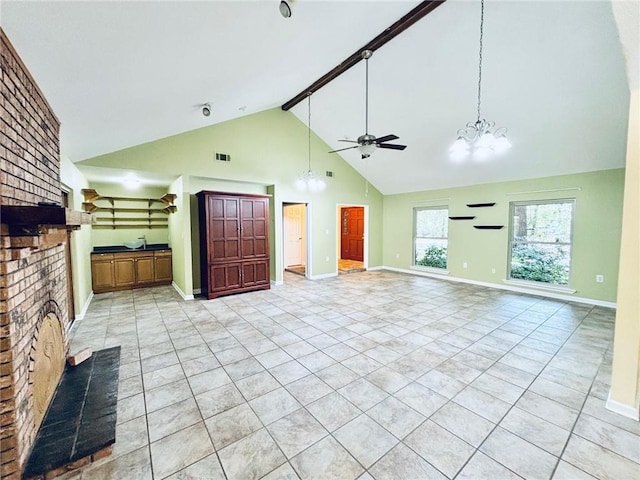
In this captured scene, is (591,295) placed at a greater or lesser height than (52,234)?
lesser

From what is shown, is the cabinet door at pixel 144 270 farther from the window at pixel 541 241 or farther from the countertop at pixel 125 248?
the window at pixel 541 241

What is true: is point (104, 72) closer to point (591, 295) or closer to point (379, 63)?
point (379, 63)

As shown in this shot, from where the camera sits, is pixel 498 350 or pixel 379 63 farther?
pixel 379 63

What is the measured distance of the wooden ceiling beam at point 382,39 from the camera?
3094mm

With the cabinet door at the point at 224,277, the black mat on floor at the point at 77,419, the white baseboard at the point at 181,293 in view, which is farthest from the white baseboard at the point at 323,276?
the black mat on floor at the point at 77,419

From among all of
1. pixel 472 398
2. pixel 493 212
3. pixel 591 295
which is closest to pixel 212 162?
pixel 472 398

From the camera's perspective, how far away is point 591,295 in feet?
15.8

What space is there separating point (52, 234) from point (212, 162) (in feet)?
12.9

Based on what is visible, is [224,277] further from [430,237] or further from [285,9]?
[430,237]

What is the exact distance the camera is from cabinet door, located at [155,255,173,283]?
6.18 m

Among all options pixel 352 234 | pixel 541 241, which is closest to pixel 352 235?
pixel 352 234

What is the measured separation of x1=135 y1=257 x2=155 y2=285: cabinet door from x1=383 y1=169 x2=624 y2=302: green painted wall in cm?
646

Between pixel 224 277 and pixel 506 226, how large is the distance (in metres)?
6.11

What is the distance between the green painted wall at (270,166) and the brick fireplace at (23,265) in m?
2.54
